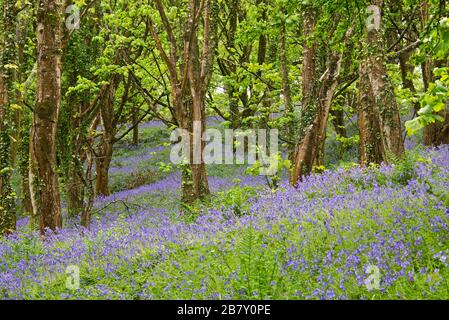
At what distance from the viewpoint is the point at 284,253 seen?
5039mm

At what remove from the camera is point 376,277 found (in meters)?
4.07

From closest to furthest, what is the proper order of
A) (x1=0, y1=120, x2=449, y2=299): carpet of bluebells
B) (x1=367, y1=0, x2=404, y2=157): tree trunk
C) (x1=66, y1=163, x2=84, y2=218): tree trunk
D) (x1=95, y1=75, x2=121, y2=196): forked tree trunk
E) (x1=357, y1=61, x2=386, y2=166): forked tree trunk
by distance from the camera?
(x1=0, y1=120, x2=449, y2=299): carpet of bluebells, (x1=367, y1=0, x2=404, y2=157): tree trunk, (x1=357, y1=61, x2=386, y2=166): forked tree trunk, (x1=66, y1=163, x2=84, y2=218): tree trunk, (x1=95, y1=75, x2=121, y2=196): forked tree trunk

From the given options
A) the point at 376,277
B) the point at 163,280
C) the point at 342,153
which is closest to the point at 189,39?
the point at 163,280

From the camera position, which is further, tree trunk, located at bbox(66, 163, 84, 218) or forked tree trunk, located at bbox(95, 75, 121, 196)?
forked tree trunk, located at bbox(95, 75, 121, 196)

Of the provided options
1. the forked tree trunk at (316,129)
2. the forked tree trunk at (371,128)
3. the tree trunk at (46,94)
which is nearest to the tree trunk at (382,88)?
the forked tree trunk at (371,128)

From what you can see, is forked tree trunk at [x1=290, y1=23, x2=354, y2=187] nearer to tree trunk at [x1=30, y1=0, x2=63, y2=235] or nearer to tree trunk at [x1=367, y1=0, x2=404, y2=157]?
tree trunk at [x1=367, y1=0, x2=404, y2=157]

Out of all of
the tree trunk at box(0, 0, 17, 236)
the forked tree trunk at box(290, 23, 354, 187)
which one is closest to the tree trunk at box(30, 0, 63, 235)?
the tree trunk at box(0, 0, 17, 236)

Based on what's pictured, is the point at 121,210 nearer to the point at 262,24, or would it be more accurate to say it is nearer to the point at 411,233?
the point at 262,24

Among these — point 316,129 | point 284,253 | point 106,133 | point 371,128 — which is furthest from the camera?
point 106,133

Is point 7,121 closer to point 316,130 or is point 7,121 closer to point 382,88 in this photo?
point 316,130

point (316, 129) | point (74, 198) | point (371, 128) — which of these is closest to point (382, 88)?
point (371, 128)

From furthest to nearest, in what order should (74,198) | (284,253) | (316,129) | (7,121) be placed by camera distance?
(74,198)
(7,121)
(316,129)
(284,253)

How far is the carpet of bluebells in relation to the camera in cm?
419

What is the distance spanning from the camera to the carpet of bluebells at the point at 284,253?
4.19m
